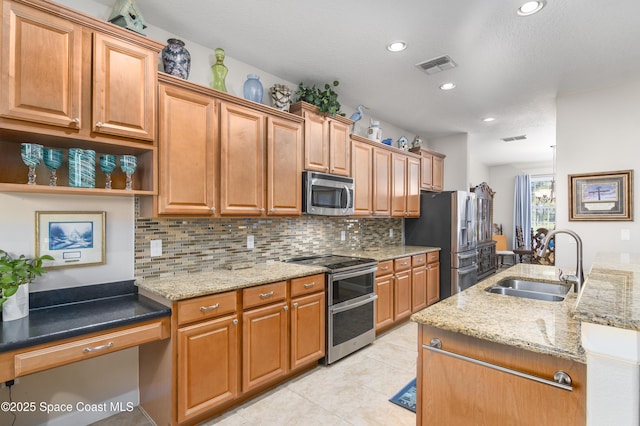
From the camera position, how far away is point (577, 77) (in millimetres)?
3201

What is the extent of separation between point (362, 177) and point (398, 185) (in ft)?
2.81

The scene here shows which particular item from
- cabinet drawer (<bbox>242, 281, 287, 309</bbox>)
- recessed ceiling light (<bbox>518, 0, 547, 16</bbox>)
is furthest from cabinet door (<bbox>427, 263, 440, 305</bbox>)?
recessed ceiling light (<bbox>518, 0, 547, 16</bbox>)

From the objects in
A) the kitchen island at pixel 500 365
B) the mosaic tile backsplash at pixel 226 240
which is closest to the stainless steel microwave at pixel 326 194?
the mosaic tile backsplash at pixel 226 240

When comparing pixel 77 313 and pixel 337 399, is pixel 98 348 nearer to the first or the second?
pixel 77 313

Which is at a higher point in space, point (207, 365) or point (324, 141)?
point (324, 141)

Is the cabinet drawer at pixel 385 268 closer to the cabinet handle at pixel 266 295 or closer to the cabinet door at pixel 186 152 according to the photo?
the cabinet handle at pixel 266 295

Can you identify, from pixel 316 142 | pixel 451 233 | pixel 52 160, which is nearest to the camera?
pixel 52 160

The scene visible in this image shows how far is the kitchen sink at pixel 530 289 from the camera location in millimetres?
2110

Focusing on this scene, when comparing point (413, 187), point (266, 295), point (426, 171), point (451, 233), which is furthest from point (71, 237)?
point (426, 171)

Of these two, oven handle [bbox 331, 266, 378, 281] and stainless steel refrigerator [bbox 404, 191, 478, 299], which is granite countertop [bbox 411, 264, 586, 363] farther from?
stainless steel refrigerator [bbox 404, 191, 478, 299]

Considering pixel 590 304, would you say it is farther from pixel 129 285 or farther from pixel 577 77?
pixel 577 77

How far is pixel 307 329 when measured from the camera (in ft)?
8.70

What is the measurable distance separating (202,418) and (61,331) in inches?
42.1

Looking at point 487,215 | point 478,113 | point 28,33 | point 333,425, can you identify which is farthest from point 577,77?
point 28,33
